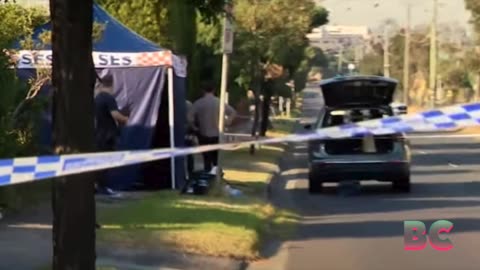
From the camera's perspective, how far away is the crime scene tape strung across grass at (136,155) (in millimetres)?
6652

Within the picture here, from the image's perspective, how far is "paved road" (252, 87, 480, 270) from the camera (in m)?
11.2

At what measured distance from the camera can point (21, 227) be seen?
1227cm

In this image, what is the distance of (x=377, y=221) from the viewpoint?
49.0 ft

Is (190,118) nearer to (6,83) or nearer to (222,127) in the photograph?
(222,127)

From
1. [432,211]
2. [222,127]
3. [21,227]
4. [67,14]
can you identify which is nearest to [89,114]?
[67,14]

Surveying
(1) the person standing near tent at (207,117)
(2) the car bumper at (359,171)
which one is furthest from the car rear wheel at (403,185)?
(1) the person standing near tent at (207,117)

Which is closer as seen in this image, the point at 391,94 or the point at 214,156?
the point at 214,156

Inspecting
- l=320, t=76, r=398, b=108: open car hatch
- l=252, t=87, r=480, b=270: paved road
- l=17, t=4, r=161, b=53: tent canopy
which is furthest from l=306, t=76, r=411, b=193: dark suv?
l=17, t=4, r=161, b=53: tent canopy

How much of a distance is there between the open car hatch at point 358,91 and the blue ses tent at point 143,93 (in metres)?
3.08

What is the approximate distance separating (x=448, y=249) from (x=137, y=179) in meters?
7.20

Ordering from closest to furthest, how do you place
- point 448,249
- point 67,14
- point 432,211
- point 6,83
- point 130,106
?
point 67,14 < point 448,249 < point 6,83 < point 432,211 < point 130,106

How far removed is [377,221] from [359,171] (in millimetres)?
4541

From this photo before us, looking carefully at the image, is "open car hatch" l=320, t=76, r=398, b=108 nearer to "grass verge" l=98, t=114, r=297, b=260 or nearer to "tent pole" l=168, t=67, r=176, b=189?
"grass verge" l=98, t=114, r=297, b=260

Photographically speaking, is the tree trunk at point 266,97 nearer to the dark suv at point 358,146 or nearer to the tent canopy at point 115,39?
the dark suv at point 358,146
